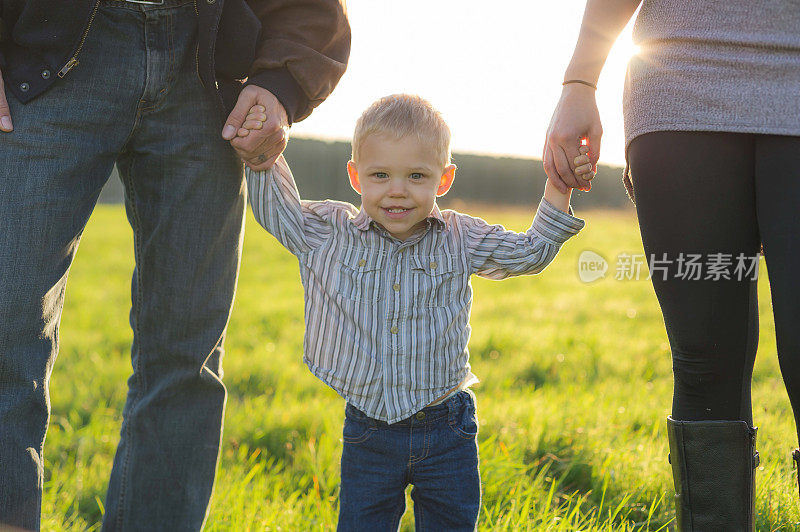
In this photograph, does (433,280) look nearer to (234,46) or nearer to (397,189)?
(397,189)

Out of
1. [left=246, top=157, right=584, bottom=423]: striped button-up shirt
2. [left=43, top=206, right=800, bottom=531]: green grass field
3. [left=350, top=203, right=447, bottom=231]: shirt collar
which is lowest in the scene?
[left=43, top=206, right=800, bottom=531]: green grass field

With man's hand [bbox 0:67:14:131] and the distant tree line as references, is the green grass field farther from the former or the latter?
the distant tree line

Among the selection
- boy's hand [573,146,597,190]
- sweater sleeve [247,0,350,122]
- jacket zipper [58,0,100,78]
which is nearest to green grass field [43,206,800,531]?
boy's hand [573,146,597,190]

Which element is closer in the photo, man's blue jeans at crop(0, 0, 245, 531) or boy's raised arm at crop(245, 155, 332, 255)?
man's blue jeans at crop(0, 0, 245, 531)

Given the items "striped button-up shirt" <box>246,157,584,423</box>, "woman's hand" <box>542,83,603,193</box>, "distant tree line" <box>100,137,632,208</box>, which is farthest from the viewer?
"distant tree line" <box>100,137,632,208</box>

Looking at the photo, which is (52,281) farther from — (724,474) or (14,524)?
(724,474)

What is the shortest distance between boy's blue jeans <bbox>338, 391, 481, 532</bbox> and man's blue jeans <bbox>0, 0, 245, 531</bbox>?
1.60 ft

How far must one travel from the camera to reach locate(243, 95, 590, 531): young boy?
6.40ft

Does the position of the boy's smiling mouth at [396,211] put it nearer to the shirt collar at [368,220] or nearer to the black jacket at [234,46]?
the shirt collar at [368,220]

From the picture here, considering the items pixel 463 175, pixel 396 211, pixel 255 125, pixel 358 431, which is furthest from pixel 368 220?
pixel 463 175

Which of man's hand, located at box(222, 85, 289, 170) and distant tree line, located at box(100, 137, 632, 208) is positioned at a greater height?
distant tree line, located at box(100, 137, 632, 208)

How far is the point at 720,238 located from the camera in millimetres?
1678

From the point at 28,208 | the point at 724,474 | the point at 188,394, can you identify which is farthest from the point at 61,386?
the point at 724,474

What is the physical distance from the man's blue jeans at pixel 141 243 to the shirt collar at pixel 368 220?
361 mm
